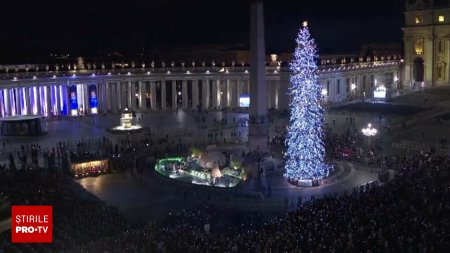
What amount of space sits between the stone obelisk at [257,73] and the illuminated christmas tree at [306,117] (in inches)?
147

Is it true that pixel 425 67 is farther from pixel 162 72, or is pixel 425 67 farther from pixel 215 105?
pixel 162 72

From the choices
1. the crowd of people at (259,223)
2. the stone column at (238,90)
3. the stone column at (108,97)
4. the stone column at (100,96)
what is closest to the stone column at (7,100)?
the stone column at (100,96)

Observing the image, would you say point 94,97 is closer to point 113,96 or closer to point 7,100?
point 113,96

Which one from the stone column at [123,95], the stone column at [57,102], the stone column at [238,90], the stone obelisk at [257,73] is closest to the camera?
the stone obelisk at [257,73]

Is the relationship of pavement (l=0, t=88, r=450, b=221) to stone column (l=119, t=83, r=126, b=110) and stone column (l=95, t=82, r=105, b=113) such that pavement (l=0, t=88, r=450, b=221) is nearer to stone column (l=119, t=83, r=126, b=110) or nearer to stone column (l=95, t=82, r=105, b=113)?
stone column (l=95, t=82, r=105, b=113)

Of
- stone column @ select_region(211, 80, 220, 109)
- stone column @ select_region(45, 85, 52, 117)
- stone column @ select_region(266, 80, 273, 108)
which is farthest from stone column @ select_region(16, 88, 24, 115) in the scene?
stone column @ select_region(266, 80, 273, 108)

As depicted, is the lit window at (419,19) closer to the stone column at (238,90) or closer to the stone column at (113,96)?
the stone column at (238,90)

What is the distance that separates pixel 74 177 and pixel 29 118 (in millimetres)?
20527

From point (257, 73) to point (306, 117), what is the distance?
537 cm

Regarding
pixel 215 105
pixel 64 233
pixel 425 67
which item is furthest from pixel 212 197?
pixel 425 67

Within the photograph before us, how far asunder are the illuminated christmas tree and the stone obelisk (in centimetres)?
374

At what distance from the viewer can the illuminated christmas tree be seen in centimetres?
3409

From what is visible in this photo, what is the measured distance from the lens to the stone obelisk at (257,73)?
37375 mm

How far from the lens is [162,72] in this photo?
7756 centimetres
